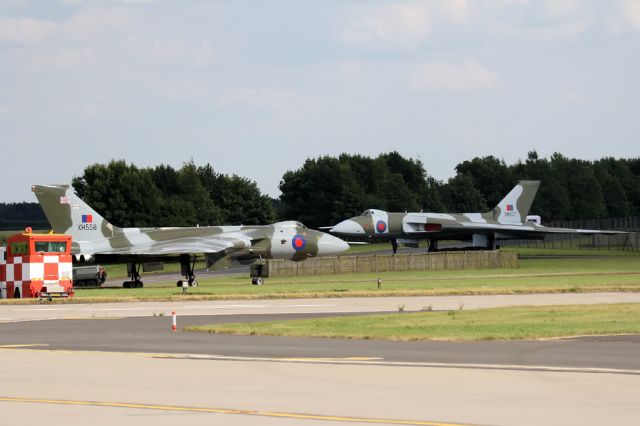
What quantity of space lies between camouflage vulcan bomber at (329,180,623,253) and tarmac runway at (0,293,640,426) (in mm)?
56777

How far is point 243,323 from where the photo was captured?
29109 millimetres

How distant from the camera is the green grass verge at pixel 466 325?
80.7 ft

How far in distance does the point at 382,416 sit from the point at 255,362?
22.7 feet

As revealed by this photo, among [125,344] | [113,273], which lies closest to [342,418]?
[125,344]

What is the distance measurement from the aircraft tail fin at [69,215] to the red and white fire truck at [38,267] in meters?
12.7

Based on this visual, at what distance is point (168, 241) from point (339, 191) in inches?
3395

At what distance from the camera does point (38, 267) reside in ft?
144

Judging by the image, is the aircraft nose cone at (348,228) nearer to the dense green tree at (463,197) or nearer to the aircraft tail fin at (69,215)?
the aircraft tail fin at (69,215)

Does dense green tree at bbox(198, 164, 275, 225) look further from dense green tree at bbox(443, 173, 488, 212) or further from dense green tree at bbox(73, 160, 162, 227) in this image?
dense green tree at bbox(443, 173, 488, 212)

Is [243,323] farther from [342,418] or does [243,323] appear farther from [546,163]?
[546,163]

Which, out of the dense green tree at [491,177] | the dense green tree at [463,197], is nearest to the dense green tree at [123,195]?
A: the dense green tree at [463,197]

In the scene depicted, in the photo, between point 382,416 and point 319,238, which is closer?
point 382,416

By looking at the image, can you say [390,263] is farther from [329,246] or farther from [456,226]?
[456,226]

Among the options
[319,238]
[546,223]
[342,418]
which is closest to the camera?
[342,418]
